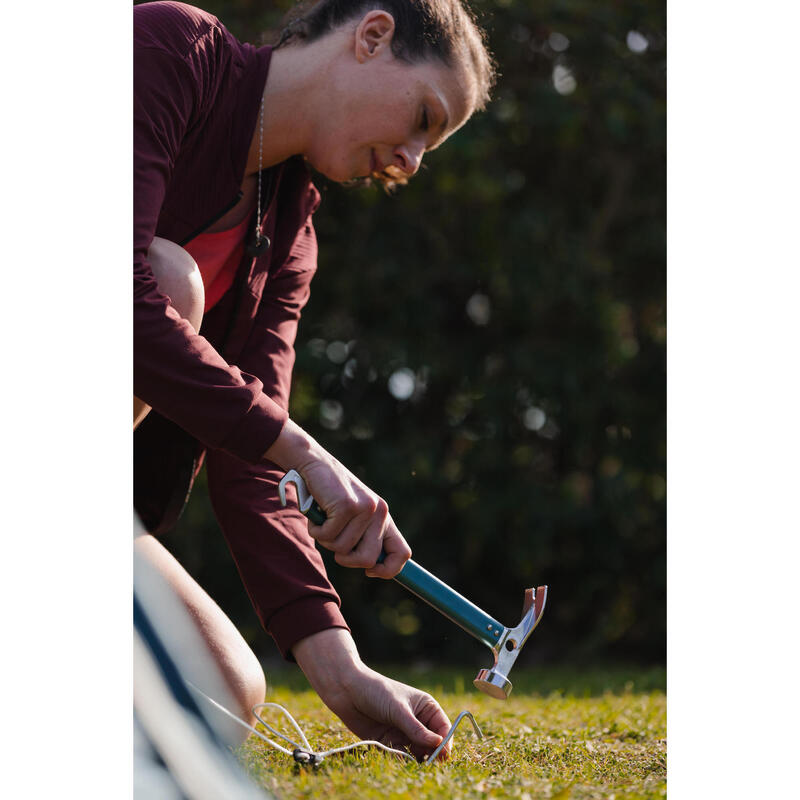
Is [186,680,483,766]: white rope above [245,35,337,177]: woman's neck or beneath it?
beneath

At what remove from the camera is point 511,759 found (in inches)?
56.7

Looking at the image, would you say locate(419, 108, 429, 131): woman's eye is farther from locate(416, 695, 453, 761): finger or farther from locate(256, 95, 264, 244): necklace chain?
locate(416, 695, 453, 761): finger

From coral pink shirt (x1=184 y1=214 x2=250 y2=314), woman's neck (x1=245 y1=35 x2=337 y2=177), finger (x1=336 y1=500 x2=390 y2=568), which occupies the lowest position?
finger (x1=336 y1=500 x2=390 y2=568)

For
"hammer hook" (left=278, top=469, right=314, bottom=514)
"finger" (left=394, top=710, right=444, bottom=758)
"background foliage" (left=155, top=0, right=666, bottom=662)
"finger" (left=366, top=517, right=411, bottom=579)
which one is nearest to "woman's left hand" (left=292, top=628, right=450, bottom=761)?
"finger" (left=394, top=710, right=444, bottom=758)

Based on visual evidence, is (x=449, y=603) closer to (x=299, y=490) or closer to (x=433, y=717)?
(x=433, y=717)

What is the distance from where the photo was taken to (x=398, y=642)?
3957 millimetres

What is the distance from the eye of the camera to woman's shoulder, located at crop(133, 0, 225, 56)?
1.39m

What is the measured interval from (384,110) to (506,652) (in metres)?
0.86

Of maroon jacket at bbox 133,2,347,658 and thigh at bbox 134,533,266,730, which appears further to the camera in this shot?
thigh at bbox 134,533,266,730

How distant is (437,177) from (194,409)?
2.71 metres

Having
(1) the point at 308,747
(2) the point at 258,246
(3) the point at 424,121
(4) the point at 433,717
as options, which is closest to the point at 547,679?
(4) the point at 433,717

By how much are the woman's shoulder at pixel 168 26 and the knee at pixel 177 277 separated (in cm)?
28

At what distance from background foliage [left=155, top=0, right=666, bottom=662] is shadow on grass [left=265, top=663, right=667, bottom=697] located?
12cm
